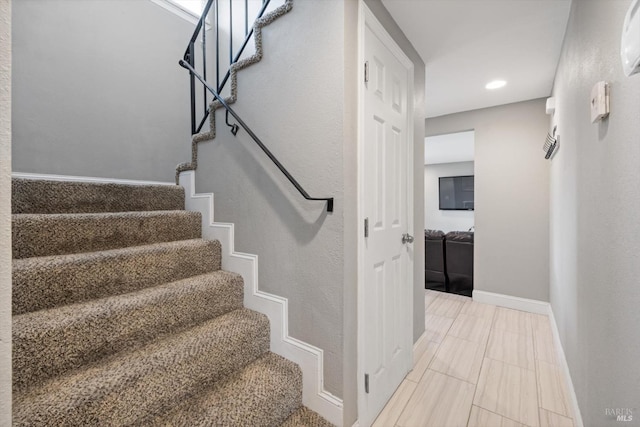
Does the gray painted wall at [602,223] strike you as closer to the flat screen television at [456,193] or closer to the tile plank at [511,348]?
the tile plank at [511,348]

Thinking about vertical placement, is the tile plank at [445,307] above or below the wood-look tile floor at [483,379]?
above

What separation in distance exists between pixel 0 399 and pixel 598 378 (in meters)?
1.85

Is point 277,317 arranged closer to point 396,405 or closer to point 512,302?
point 396,405

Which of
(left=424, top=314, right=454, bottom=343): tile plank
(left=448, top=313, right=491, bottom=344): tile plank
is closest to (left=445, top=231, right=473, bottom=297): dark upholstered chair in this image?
(left=448, top=313, right=491, bottom=344): tile plank

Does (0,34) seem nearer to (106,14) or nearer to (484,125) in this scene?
(106,14)

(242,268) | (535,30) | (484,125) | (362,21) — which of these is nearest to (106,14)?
(362,21)

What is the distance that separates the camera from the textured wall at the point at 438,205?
8008mm

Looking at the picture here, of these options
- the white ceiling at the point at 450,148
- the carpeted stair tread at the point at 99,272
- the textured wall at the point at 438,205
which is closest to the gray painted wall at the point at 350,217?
the carpeted stair tread at the point at 99,272

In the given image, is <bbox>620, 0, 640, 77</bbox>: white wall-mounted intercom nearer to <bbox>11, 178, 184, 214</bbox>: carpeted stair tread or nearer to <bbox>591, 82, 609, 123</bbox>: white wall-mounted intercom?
<bbox>591, 82, 609, 123</bbox>: white wall-mounted intercom

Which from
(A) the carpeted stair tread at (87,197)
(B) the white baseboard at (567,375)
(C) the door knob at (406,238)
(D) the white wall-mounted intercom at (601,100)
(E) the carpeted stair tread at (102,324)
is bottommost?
(B) the white baseboard at (567,375)

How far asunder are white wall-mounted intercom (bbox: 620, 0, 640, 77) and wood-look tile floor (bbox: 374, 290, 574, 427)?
1.73 meters

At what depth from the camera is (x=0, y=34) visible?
0.49 metres

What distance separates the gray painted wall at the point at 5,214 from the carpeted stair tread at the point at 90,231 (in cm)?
112

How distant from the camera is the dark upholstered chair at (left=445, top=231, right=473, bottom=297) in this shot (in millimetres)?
3590
